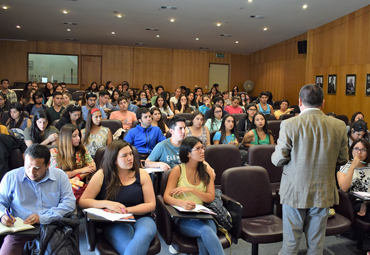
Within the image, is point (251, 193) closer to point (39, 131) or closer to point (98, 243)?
point (98, 243)

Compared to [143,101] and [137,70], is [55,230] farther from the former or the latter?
[137,70]

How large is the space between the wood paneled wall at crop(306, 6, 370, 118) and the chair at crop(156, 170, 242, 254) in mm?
7538

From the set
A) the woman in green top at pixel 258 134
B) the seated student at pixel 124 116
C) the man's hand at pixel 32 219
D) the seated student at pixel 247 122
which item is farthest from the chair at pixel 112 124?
the man's hand at pixel 32 219

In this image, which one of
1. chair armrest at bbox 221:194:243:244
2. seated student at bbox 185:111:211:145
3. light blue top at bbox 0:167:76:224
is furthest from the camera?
seated student at bbox 185:111:211:145

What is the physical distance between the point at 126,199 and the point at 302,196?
1.34 meters

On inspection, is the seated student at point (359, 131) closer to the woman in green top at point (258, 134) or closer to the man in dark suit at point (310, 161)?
the woman in green top at point (258, 134)

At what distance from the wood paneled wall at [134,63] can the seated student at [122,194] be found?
590 inches

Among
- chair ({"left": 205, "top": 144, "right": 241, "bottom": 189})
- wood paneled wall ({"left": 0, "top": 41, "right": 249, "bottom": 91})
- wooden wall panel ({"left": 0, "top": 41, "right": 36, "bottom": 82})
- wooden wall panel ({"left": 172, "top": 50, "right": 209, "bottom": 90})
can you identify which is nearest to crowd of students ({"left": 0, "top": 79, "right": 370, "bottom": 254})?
chair ({"left": 205, "top": 144, "right": 241, "bottom": 189})

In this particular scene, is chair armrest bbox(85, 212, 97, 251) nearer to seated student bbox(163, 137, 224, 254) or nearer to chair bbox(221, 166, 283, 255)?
seated student bbox(163, 137, 224, 254)

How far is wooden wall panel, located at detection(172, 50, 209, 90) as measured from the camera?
17969 millimetres

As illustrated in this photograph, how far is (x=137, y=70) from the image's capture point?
57.8ft

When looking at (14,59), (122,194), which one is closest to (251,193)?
(122,194)

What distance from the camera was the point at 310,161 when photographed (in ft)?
8.25

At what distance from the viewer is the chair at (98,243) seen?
8.14 feet
